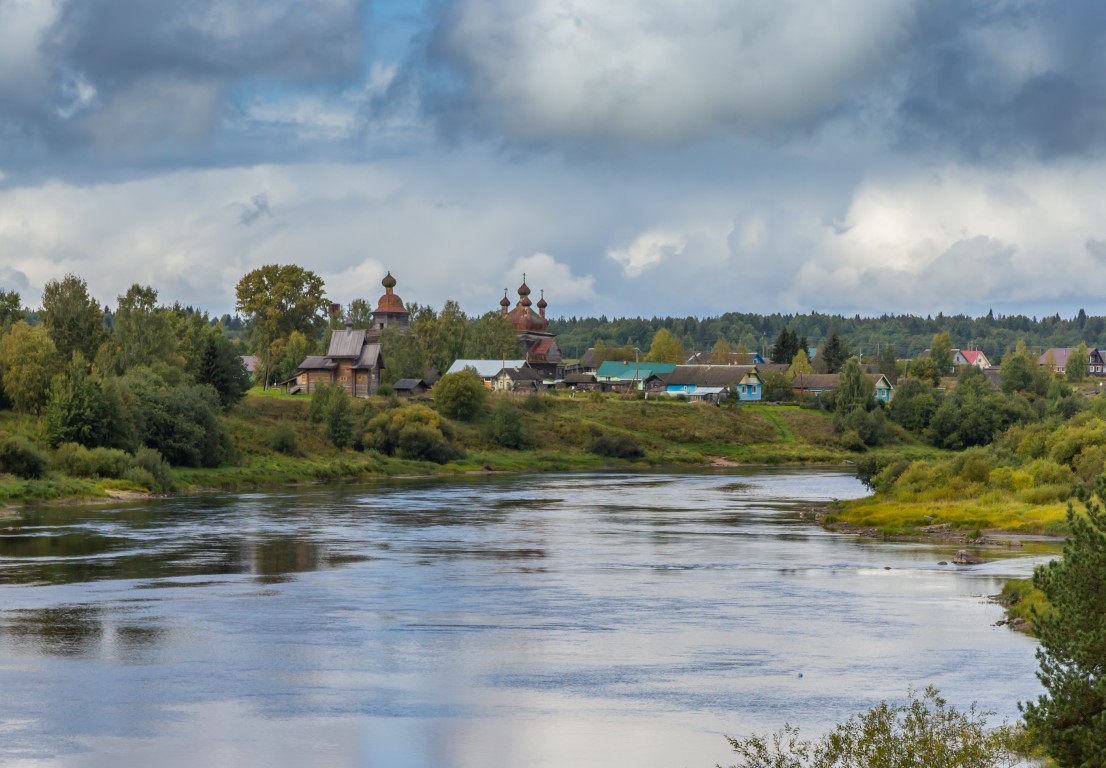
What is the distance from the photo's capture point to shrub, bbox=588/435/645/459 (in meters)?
122

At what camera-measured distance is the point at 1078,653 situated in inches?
671

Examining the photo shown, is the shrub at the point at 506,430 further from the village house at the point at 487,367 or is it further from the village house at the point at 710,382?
the village house at the point at 710,382

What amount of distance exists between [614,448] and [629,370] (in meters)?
55.2

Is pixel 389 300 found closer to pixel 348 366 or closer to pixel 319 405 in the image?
pixel 348 366

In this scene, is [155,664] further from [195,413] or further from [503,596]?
[195,413]

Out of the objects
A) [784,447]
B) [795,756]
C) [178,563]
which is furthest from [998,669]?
[784,447]

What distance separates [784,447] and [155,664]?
104m

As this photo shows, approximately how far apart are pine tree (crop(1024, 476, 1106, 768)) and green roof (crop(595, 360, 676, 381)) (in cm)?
15444

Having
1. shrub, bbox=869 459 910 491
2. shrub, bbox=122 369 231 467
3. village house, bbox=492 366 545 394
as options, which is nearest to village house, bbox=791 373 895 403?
village house, bbox=492 366 545 394

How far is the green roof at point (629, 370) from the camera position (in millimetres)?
174250

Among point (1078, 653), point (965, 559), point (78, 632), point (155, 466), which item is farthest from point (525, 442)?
point (1078, 653)

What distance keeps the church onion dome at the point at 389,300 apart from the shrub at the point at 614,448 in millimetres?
49906

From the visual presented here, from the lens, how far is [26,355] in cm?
8512

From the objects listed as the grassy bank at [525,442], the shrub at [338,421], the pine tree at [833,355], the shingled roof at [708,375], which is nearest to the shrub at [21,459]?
the grassy bank at [525,442]
